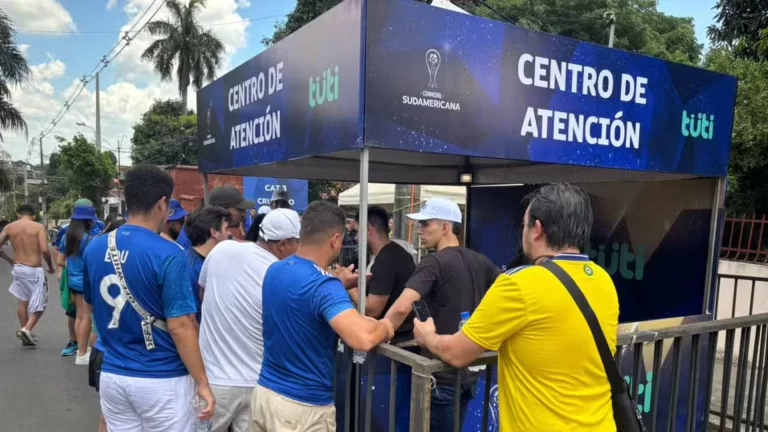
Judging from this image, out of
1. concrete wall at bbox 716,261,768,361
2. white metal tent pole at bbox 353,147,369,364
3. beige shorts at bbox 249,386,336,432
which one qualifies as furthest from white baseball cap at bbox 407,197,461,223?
concrete wall at bbox 716,261,768,361

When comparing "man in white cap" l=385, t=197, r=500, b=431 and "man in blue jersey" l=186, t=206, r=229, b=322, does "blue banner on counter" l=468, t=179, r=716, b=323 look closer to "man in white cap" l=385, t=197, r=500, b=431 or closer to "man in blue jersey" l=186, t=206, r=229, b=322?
"man in white cap" l=385, t=197, r=500, b=431

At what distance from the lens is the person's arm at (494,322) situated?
171 centimetres

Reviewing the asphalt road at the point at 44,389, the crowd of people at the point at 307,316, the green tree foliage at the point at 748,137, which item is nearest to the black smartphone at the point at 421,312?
the crowd of people at the point at 307,316

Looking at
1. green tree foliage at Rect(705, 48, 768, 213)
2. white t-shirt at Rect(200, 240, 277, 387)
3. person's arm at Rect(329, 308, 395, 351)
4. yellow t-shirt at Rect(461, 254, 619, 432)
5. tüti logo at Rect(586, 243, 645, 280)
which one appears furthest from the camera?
green tree foliage at Rect(705, 48, 768, 213)

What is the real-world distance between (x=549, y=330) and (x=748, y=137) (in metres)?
8.35

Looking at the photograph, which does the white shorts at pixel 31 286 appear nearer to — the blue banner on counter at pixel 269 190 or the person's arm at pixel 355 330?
the blue banner on counter at pixel 269 190

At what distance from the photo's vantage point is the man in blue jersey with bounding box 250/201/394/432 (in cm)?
215

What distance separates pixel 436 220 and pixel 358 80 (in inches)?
Answer: 39.4

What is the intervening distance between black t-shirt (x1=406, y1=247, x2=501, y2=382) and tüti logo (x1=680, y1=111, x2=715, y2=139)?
6.29 ft

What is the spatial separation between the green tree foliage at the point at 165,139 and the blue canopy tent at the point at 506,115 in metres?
26.9

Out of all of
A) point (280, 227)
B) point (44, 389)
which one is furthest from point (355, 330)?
point (44, 389)

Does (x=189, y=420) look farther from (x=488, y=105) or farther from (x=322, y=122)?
(x=488, y=105)

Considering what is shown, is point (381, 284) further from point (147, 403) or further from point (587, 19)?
point (587, 19)

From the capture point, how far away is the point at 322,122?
116 inches
